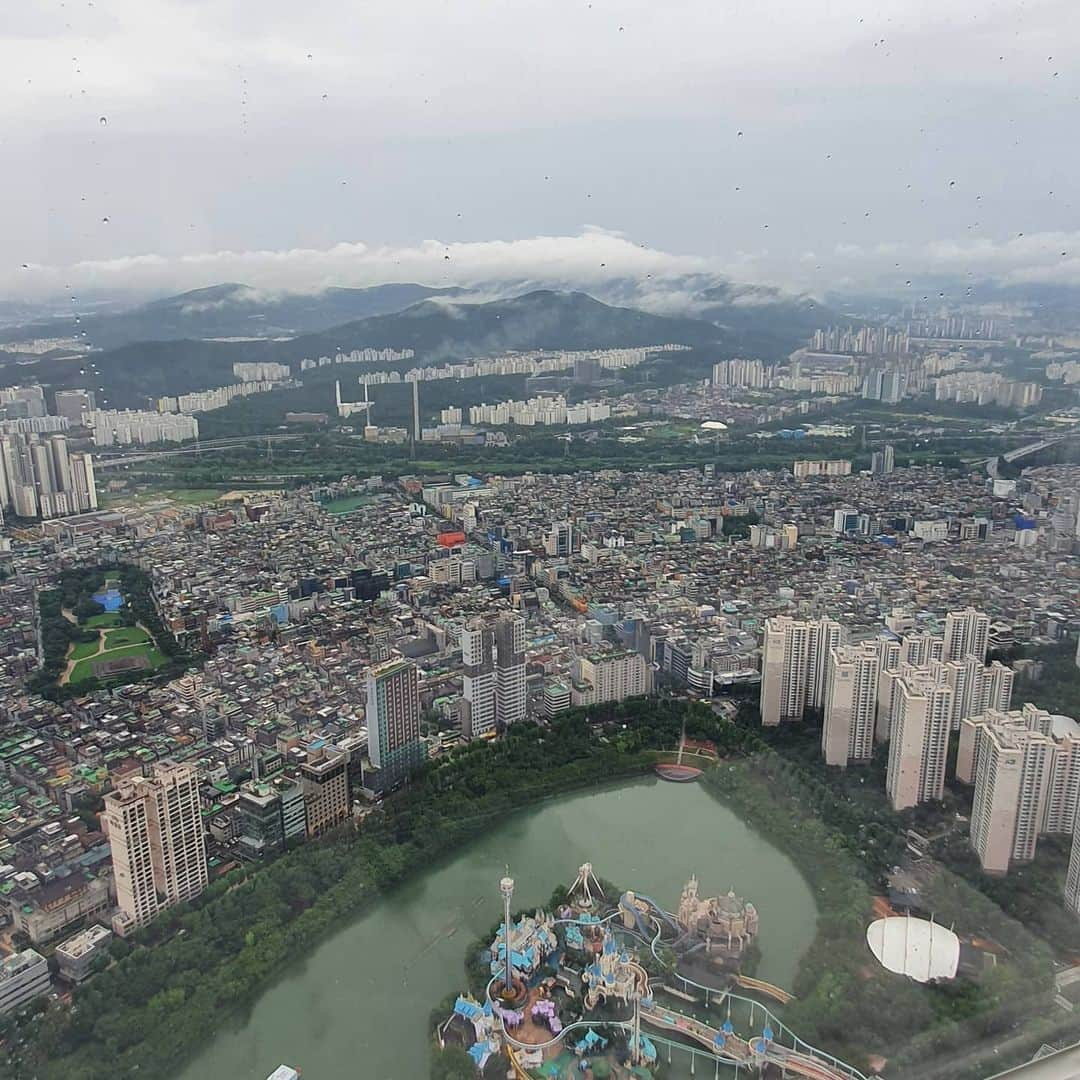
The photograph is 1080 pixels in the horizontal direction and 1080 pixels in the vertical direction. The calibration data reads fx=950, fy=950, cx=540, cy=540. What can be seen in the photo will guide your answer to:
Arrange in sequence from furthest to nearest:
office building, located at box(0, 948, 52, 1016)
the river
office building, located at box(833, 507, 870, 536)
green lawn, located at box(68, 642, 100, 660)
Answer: office building, located at box(833, 507, 870, 536)
green lawn, located at box(68, 642, 100, 660)
office building, located at box(0, 948, 52, 1016)
the river

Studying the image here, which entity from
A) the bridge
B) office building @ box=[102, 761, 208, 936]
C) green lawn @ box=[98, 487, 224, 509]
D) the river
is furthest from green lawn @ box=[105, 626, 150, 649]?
the river

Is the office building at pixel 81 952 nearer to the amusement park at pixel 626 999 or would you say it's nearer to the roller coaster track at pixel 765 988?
the amusement park at pixel 626 999

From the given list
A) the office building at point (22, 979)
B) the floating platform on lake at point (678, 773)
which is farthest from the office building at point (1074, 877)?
the office building at point (22, 979)

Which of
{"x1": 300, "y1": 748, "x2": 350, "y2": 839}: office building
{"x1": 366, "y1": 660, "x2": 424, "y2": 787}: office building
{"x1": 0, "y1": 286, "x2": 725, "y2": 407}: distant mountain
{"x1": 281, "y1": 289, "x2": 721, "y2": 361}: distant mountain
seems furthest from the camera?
{"x1": 281, "y1": 289, "x2": 721, "y2": 361}: distant mountain

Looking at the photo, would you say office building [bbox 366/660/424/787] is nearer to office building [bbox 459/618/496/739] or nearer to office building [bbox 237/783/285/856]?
office building [bbox 459/618/496/739]

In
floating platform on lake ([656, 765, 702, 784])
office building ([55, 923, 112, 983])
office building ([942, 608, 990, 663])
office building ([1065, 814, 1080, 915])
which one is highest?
office building ([942, 608, 990, 663])

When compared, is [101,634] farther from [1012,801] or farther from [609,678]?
[1012,801]

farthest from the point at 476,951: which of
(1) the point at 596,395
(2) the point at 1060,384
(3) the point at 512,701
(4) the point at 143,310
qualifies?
(1) the point at 596,395
